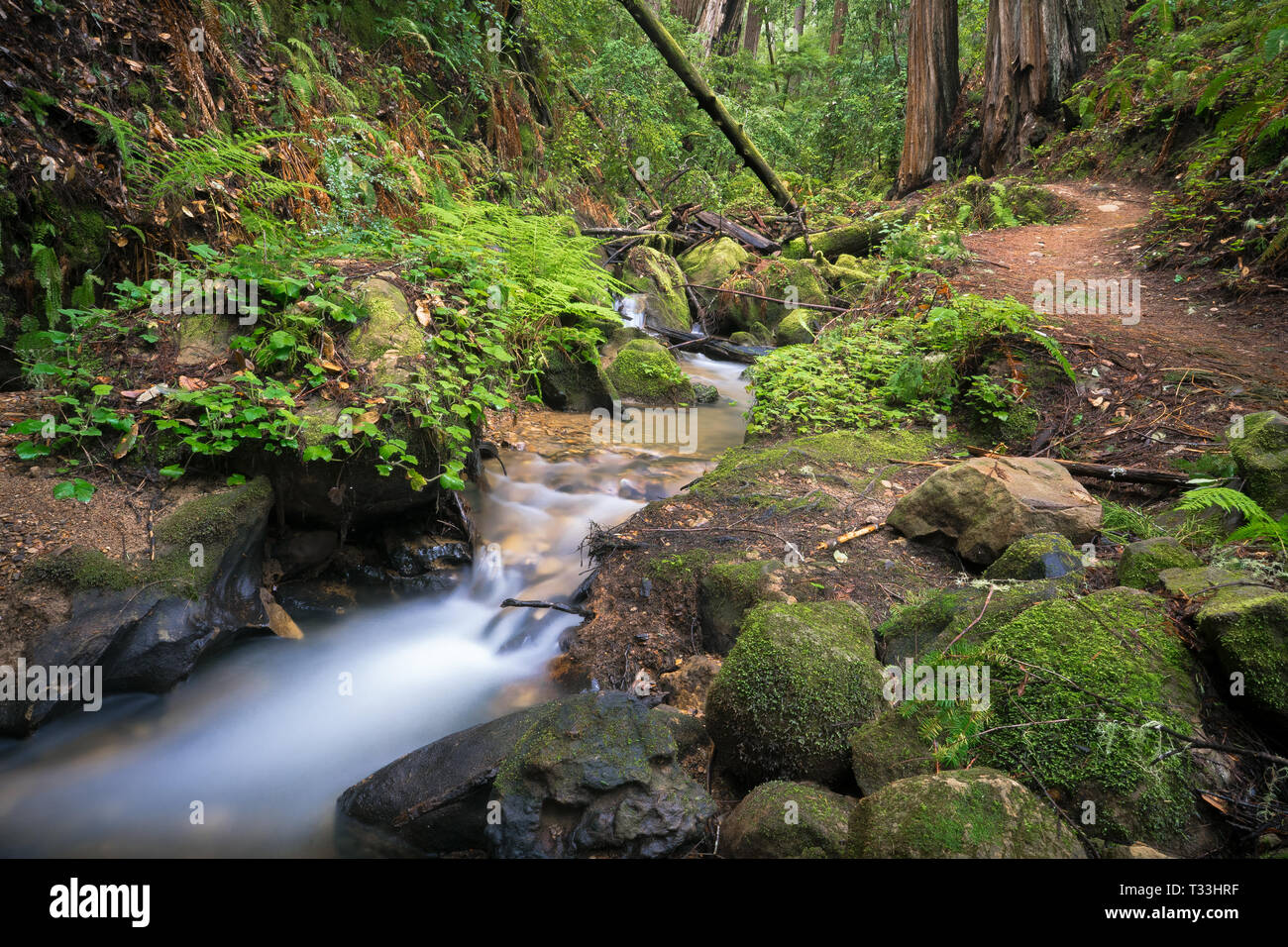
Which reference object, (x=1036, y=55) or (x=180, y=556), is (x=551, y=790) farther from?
(x=1036, y=55)

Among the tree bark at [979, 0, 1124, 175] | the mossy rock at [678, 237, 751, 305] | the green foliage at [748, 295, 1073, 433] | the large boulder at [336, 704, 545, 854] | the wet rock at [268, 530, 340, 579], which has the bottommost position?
the large boulder at [336, 704, 545, 854]

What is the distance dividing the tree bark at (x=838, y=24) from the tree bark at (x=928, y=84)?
9.24m

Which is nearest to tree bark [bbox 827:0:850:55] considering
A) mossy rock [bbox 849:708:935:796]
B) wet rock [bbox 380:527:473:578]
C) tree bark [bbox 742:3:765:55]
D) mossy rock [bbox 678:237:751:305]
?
tree bark [bbox 742:3:765:55]

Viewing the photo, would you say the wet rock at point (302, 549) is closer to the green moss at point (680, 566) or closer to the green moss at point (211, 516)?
the green moss at point (211, 516)

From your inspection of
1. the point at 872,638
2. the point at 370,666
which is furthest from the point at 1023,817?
the point at 370,666

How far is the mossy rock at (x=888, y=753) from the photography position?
2.29 m

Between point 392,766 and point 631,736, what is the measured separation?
121 cm

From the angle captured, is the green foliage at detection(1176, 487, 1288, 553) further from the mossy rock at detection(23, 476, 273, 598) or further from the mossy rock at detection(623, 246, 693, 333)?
the mossy rock at detection(623, 246, 693, 333)

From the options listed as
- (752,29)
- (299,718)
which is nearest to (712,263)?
(299,718)

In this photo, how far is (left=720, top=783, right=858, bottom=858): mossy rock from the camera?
6.95 feet

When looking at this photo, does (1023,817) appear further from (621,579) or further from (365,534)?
A: (365,534)

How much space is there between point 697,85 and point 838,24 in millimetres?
17763

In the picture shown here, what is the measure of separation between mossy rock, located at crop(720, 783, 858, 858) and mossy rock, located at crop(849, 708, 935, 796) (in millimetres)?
117

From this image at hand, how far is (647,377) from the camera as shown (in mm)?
7566
